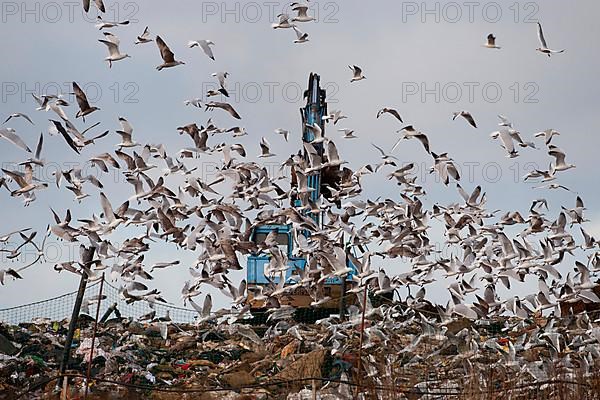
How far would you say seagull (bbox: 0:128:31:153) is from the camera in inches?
406

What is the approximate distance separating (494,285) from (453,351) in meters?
1.43

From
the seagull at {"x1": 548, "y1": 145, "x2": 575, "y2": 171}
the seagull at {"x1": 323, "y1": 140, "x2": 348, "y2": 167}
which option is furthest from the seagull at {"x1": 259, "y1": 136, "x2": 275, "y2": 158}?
the seagull at {"x1": 548, "y1": 145, "x2": 575, "y2": 171}

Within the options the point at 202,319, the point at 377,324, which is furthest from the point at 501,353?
the point at 202,319

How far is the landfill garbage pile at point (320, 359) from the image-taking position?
8.03 m

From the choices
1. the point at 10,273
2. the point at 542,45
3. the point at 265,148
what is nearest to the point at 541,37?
the point at 542,45

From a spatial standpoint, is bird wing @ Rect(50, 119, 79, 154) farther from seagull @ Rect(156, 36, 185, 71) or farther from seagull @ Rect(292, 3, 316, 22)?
seagull @ Rect(292, 3, 316, 22)

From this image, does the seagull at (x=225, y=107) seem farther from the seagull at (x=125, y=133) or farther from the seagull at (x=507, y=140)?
the seagull at (x=507, y=140)

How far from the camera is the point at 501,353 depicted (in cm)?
964

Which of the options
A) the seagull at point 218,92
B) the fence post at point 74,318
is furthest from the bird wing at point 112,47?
the fence post at point 74,318

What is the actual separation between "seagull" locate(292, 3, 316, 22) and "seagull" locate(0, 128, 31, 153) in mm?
3385

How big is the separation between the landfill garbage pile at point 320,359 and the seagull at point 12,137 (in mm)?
2573

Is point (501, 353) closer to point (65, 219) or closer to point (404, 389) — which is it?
point (404, 389)

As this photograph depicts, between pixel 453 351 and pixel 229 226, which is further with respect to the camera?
pixel 453 351

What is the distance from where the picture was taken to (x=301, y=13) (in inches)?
430
